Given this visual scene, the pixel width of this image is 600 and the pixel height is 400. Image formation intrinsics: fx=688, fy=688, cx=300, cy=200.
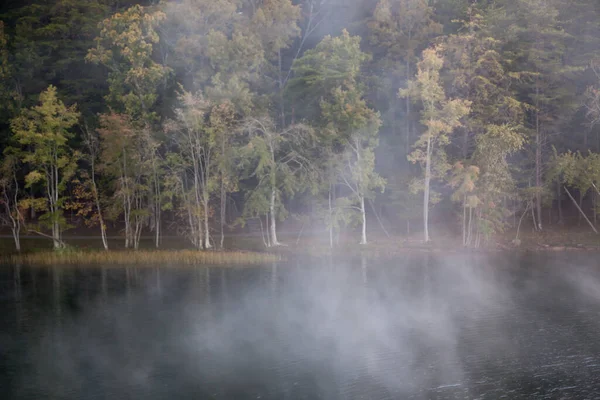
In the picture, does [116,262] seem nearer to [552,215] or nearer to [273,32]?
[273,32]

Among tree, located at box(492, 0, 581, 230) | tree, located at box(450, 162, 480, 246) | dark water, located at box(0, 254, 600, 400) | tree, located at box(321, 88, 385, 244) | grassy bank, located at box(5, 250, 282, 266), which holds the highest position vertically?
tree, located at box(492, 0, 581, 230)

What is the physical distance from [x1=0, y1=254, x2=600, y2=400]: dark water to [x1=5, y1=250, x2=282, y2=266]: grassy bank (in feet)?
6.54

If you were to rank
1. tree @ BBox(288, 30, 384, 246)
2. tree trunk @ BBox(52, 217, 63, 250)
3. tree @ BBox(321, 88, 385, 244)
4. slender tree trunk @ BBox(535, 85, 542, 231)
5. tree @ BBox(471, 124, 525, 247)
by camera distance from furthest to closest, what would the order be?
1. slender tree trunk @ BBox(535, 85, 542, 231)
2. tree @ BBox(288, 30, 384, 246)
3. tree @ BBox(321, 88, 385, 244)
4. tree @ BBox(471, 124, 525, 247)
5. tree trunk @ BBox(52, 217, 63, 250)

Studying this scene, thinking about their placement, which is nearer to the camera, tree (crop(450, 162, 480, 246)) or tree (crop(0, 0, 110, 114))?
tree (crop(450, 162, 480, 246))

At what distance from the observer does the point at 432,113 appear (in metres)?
43.0

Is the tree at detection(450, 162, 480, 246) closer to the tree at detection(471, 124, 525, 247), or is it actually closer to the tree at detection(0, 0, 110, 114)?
the tree at detection(471, 124, 525, 247)

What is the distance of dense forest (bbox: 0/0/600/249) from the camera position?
141 ft

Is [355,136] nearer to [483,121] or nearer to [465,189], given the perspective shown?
[465,189]

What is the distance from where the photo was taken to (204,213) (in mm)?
42219

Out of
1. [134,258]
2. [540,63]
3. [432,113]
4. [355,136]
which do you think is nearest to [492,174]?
[432,113]

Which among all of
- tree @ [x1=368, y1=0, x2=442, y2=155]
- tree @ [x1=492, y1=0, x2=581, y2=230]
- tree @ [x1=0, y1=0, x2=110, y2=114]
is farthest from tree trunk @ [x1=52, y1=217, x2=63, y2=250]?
tree @ [x1=492, y1=0, x2=581, y2=230]

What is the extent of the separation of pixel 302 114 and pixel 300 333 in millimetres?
29013

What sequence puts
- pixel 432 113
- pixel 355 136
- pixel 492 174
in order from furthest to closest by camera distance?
pixel 355 136 < pixel 432 113 < pixel 492 174

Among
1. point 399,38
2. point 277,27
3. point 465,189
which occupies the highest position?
point 277,27
